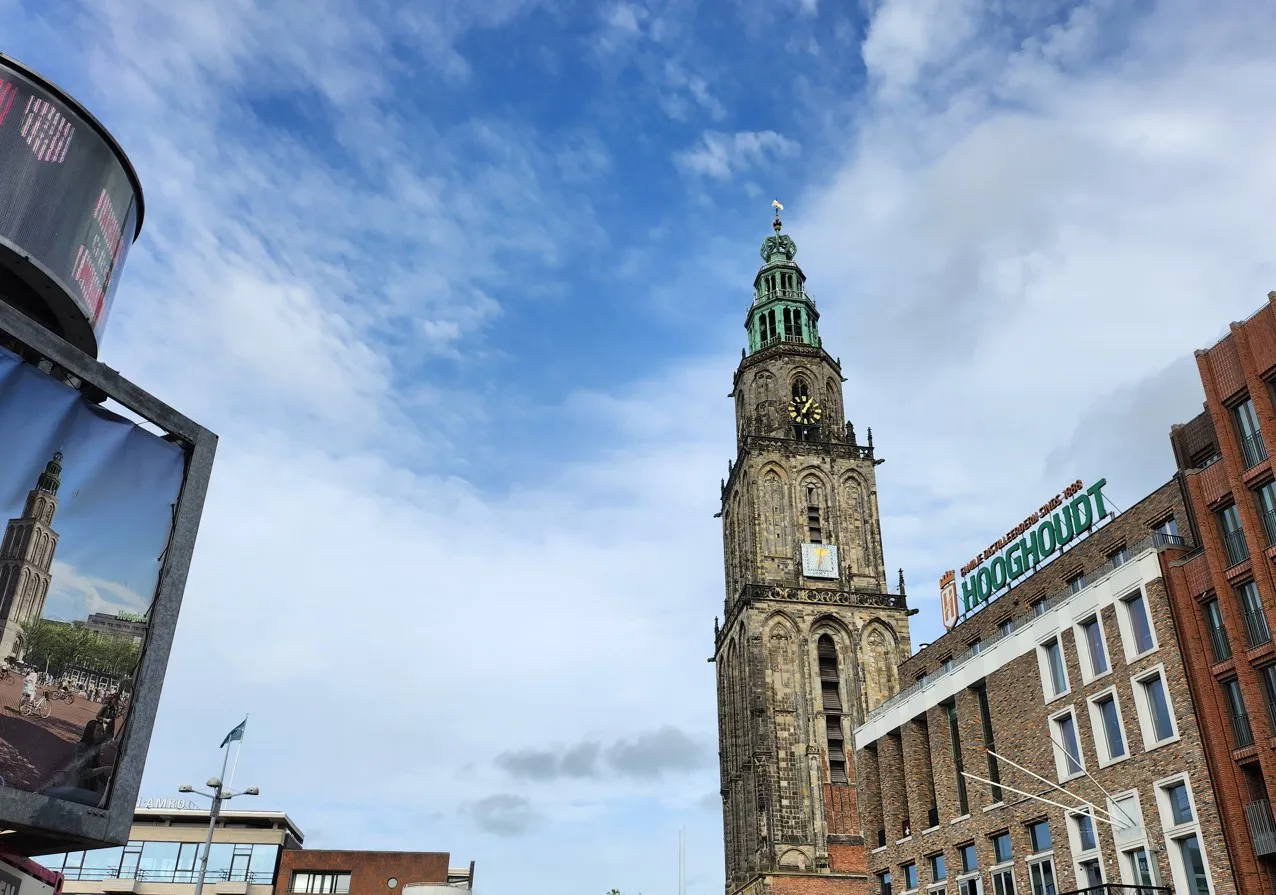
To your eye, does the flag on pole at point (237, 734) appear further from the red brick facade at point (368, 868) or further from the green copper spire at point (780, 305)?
the green copper spire at point (780, 305)

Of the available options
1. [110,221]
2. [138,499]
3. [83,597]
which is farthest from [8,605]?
[110,221]

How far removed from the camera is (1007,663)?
152 ft

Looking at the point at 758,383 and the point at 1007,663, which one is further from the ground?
the point at 758,383

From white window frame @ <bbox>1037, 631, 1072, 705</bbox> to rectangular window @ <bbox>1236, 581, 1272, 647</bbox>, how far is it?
768 centimetres

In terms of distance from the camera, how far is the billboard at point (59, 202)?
1220 inches

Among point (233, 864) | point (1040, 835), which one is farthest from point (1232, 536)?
point (233, 864)

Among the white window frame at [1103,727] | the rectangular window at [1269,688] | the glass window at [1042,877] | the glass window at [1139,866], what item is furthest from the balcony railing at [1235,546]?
the glass window at [1042,877]

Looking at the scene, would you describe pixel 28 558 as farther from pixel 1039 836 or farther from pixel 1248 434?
pixel 1248 434

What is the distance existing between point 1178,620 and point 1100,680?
4.21 metres

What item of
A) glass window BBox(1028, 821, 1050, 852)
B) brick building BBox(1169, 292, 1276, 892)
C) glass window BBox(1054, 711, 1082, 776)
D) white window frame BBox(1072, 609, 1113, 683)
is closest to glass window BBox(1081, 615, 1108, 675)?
white window frame BBox(1072, 609, 1113, 683)

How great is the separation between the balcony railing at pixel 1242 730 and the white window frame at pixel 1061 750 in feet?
20.8

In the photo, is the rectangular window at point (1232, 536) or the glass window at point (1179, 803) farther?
the rectangular window at point (1232, 536)

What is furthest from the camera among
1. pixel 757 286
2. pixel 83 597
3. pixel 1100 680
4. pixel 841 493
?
pixel 757 286

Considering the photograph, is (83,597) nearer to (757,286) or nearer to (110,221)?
(110,221)
